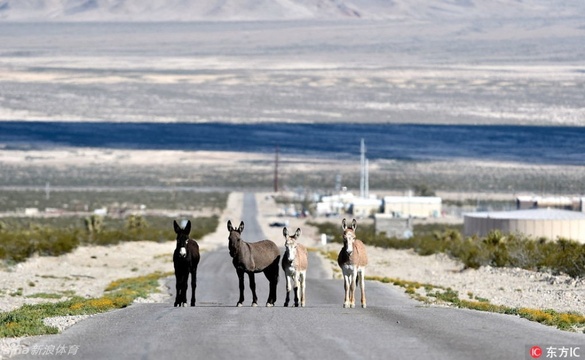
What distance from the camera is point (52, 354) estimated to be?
16.6 metres

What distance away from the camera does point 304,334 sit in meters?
18.2

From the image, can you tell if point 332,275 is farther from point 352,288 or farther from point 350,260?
point 350,260

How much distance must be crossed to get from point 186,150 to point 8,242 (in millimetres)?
127739

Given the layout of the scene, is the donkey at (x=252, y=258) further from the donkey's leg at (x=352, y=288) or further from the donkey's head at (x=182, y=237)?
the donkey's leg at (x=352, y=288)

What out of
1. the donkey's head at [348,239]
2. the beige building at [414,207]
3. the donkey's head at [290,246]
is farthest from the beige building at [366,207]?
the donkey's head at [348,239]

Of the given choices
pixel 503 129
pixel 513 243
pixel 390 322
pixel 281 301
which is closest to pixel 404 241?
pixel 513 243

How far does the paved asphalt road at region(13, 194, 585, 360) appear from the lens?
1631 centimetres

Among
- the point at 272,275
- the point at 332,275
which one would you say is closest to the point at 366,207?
the point at 332,275

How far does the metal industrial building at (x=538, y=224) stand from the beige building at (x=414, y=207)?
3239 cm

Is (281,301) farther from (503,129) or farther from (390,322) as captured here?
(503,129)

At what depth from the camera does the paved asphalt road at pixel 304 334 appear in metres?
16.3

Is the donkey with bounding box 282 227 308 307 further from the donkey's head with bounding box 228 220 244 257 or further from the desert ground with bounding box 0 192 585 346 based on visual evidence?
the desert ground with bounding box 0 192 585 346

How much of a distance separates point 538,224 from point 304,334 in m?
45.7

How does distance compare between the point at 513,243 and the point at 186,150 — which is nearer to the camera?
the point at 513,243
